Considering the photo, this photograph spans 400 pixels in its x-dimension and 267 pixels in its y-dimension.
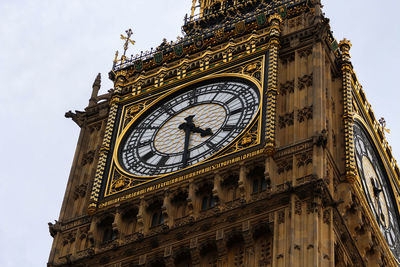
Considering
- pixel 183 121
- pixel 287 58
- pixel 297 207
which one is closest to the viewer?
pixel 297 207

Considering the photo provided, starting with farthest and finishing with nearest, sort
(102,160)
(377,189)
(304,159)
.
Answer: (377,189) < (102,160) < (304,159)

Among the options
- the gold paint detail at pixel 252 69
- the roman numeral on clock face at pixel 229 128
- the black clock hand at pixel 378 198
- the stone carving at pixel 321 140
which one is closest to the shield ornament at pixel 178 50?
the gold paint detail at pixel 252 69

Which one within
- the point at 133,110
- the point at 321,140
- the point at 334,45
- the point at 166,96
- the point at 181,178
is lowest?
the point at 181,178

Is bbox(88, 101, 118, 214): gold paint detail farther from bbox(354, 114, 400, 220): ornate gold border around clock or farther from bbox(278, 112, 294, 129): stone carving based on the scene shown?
bbox(354, 114, 400, 220): ornate gold border around clock

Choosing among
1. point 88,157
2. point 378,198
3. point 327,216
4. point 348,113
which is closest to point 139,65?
point 88,157

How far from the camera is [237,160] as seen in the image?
34.3 metres

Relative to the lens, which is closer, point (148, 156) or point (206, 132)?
point (206, 132)

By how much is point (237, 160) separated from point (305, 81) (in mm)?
3806

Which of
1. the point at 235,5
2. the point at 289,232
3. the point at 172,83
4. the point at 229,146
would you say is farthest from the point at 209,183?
the point at 235,5

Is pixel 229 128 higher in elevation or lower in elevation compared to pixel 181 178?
higher

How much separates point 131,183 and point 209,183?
2713mm

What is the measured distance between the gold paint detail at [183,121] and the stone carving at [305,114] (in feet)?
8.20

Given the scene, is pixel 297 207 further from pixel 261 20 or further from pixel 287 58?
pixel 261 20

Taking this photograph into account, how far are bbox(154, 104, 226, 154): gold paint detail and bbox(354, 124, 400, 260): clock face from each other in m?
4.19
